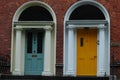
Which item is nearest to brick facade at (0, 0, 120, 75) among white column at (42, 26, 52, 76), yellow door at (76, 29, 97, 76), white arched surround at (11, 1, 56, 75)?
white arched surround at (11, 1, 56, 75)

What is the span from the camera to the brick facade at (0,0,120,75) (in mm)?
27234

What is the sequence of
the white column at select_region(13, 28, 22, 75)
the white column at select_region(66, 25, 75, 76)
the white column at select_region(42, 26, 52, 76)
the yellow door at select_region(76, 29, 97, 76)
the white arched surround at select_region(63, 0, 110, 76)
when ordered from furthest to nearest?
1. the yellow door at select_region(76, 29, 97, 76)
2. the white column at select_region(13, 28, 22, 75)
3. the white column at select_region(42, 26, 52, 76)
4. the white column at select_region(66, 25, 75, 76)
5. the white arched surround at select_region(63, 0, 110, 76)

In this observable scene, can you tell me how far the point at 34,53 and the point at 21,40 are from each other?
1.09m

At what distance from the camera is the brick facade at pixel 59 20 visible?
27.2 metres

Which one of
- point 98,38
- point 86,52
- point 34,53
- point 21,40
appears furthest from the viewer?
point 34,53

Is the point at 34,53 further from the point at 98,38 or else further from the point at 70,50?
the point at 98,38

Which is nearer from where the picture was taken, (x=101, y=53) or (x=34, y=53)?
(x=101, y=53)

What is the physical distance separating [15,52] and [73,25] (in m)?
3.63

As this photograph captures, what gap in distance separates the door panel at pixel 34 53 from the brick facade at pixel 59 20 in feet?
3.94

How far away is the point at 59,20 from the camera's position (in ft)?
91.0

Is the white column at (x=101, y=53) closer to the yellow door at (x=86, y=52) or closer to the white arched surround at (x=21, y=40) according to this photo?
the yellow door at (x=86, y=52)

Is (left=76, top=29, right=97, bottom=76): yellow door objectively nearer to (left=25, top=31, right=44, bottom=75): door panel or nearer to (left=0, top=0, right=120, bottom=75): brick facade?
(left=0, top=0, right=120, bottom=75): brick facade

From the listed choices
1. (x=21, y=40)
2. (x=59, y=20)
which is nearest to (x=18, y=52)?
(x=21, y=40)

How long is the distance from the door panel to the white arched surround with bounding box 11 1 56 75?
416 millimetres
